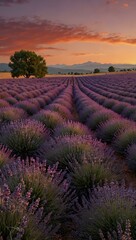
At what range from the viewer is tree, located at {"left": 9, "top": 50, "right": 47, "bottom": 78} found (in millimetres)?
77938

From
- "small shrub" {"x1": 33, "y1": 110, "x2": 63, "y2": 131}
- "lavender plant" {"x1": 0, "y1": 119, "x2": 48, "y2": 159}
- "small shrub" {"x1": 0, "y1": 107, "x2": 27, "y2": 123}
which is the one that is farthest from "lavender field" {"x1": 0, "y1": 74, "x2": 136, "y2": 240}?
"small shrub" {"x1": 0, "y1": 107, "x2": 27, "y2": 123}

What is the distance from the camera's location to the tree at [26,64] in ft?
256

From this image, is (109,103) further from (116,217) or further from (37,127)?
(116,217)

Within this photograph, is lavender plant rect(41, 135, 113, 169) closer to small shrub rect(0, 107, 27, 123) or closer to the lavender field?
the lavender field

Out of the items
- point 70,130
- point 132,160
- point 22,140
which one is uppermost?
point 70,130

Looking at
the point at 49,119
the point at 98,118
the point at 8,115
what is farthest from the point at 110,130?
the point at 8,115

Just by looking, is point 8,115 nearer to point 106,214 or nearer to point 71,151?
point 71,151

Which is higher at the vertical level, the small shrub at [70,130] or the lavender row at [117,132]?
the small shrub at [70,130]

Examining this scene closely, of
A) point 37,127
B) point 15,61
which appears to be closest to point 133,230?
point 37,127

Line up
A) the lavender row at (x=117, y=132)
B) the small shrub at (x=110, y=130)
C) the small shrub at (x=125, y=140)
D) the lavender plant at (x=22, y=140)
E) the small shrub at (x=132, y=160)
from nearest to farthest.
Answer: the small shrub at (x=132, y=160)
the lavender row at (x=117, y=132)
the lavender plant at (x=22, y=140)
the small shrub at (x=125, y=140)
the small shrub at (x=110, y=130)

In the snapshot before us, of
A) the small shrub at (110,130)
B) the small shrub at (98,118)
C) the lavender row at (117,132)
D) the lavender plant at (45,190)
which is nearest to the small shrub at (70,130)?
the lavender row at (117,132)

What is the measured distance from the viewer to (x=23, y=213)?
2.79 metres

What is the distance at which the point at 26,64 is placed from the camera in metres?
78.2

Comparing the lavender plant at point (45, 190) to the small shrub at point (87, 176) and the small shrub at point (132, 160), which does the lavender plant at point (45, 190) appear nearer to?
the small shrub at point (87, 176)
